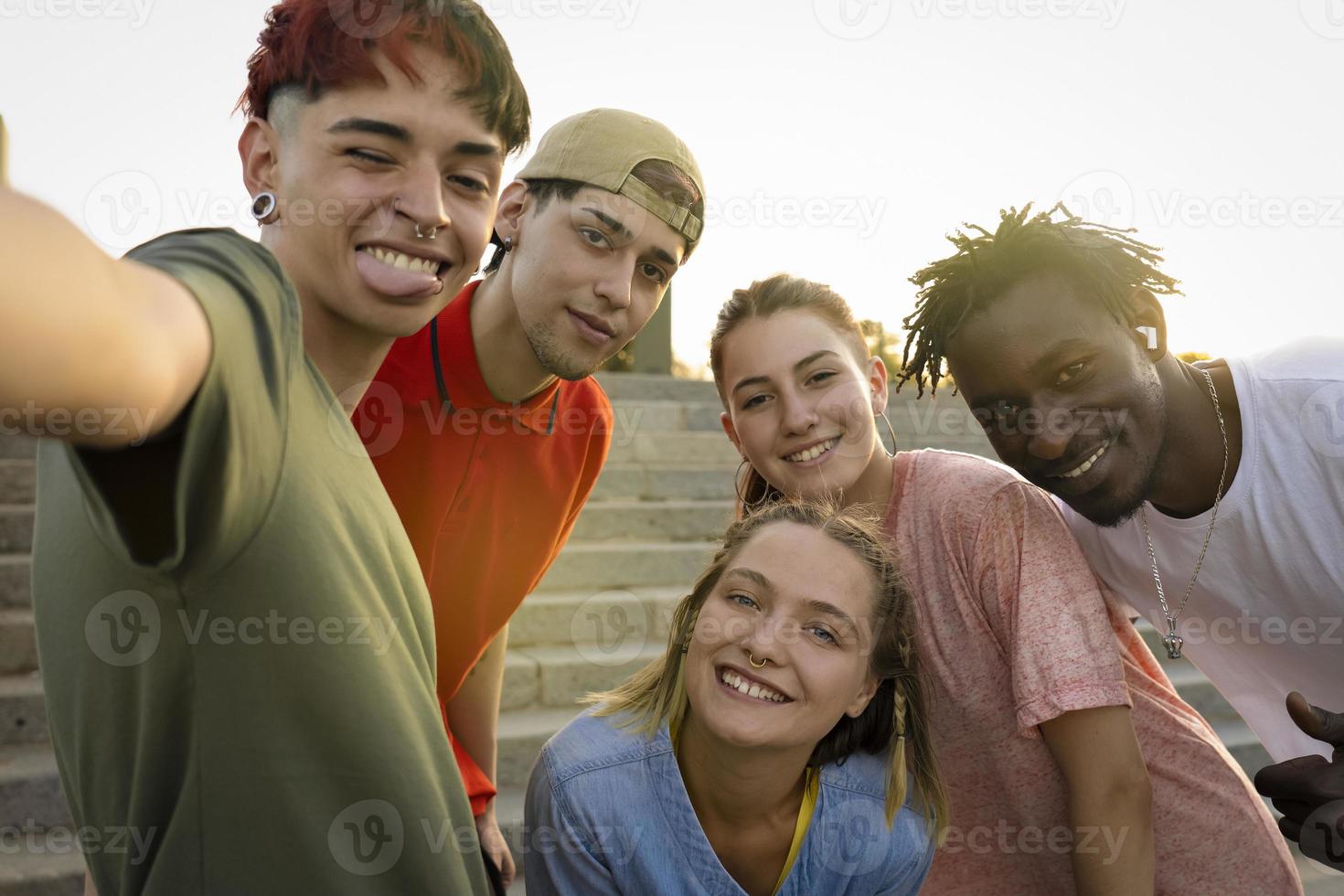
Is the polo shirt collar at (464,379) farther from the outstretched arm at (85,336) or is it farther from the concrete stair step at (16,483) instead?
the concrete stair step at (16,483)

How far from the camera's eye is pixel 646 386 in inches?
243

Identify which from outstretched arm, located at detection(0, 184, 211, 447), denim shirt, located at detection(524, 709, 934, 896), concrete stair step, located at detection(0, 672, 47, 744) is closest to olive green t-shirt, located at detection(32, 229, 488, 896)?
outstretched arm, located at detection(0, 184, 211, 447)

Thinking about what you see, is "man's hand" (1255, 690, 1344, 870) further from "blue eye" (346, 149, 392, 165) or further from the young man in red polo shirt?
"blue eye" (346, 149, 392, 165)

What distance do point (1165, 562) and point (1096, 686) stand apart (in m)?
0.38

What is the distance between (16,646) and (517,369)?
205 centimetres

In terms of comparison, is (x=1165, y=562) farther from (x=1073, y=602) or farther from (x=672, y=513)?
(x=672, y=513)

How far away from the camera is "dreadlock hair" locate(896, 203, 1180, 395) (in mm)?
1817

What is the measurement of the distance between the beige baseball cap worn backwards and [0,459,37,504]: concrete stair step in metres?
2.56

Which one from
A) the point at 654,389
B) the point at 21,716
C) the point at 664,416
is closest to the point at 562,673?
the point at 21,716

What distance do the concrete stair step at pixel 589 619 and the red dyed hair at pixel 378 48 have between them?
8.38 ft

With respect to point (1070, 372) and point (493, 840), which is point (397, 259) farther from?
point (493, 840)

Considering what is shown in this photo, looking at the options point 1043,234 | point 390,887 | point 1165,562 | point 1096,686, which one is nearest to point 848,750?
point 1096,686

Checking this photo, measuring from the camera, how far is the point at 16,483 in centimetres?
347

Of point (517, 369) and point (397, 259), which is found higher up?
point (397, 259)
